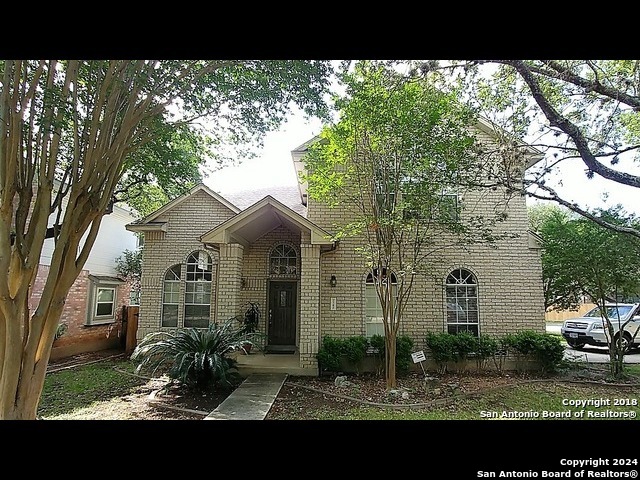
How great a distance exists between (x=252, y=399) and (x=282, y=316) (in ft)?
10.8

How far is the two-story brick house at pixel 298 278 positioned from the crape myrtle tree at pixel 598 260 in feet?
1.54

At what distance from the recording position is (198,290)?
8.70 m

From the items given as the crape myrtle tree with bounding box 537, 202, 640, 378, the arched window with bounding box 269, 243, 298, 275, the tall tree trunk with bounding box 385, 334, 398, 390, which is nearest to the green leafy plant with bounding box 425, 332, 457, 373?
the tall tree trunk with bounding box 385, 334, 398, 390

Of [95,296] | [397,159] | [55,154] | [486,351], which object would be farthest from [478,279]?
[95,296]

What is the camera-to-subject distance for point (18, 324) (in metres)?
2.88

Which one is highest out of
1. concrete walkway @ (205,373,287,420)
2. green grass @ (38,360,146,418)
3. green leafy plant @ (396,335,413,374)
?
green leafy plant @ (396,335,413,374)

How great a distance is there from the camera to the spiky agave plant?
17.8ft

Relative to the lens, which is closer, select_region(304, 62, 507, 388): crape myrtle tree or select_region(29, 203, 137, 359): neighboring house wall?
select_region(304, 62, 507, 388): crape myrtle tree

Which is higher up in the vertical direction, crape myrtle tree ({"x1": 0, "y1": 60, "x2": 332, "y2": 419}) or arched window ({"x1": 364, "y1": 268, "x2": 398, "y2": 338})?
crape myrtle tree ({"x1": 0, "y1": 60, "x2": 332, "y2": 419})

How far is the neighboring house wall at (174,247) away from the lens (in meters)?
8.51

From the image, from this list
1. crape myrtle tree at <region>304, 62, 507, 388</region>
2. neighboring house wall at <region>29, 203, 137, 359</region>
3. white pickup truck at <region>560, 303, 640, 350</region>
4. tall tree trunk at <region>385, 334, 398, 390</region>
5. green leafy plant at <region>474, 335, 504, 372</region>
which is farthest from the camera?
neighboring house wall at <region>29, 203, 137, 359</region>

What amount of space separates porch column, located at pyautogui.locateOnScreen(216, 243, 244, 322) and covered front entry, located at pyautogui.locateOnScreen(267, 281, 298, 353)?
4.51ft

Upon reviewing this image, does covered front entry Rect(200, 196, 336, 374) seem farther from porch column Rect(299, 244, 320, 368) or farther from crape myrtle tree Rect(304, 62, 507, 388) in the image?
crape myrtle tree Rect(304, 62, 507, 388)
